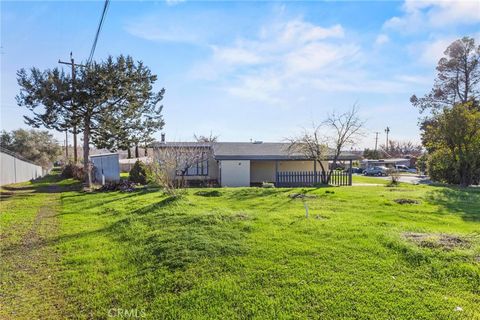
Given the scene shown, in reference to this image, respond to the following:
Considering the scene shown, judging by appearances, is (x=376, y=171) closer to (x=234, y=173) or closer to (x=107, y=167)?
(x=234, y=173)

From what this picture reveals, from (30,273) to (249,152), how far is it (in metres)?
18.0

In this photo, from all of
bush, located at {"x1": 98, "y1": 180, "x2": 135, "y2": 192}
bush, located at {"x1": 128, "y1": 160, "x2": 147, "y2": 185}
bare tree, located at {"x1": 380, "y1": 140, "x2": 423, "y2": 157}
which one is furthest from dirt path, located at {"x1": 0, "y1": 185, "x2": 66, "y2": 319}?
bare tree, located at {"x1": 380, "y1": 140, "x2": 423, "y2": 157}

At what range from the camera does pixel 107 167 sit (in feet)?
84.7

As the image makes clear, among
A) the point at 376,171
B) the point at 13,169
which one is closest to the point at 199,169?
the point at 13,169

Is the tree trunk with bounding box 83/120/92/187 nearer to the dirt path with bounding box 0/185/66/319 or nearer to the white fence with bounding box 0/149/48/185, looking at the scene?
the white fence with bounding box 0/149/48/185

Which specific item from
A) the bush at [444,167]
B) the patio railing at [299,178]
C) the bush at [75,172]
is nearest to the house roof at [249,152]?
the patio railing at [299,178]

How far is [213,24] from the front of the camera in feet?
A: 26.6

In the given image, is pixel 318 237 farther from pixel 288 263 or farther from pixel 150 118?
pixel 150 118

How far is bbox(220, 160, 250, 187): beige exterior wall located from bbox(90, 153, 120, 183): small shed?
758cm

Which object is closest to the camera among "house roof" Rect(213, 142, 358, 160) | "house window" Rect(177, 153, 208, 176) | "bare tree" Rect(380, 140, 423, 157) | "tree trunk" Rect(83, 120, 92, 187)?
"tree trunk" Rect(83, 120, 92, 187)

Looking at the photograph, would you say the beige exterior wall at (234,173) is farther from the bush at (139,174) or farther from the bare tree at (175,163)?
the bush at (139,174)

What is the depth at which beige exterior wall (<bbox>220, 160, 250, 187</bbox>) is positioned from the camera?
2172 centimetres

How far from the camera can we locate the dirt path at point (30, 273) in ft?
14.3

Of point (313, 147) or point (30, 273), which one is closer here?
point (30, 273)
